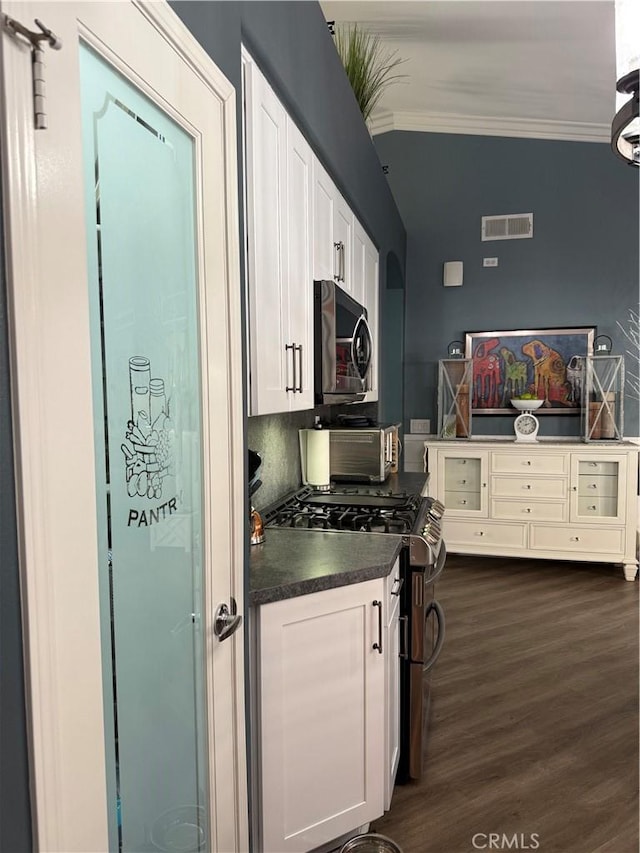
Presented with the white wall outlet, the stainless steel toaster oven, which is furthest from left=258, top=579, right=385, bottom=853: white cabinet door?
the white wall outlet

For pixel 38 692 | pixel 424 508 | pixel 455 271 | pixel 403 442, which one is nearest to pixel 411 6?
pixel 455 271

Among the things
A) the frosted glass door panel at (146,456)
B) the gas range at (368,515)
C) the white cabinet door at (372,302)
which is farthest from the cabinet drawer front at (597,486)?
the frosted glass door panel at (146,456)

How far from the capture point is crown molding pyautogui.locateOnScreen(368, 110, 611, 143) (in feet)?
15.9

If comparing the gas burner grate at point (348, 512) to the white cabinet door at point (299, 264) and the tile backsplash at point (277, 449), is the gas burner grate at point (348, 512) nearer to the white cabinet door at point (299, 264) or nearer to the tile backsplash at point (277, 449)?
the tile backsplash at point (277, 449)

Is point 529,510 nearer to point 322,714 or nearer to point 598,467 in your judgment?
point 598,467

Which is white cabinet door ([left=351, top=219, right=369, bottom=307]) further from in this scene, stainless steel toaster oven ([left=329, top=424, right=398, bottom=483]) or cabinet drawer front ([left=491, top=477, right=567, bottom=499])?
cabinet drawer front ([left=491, top=477, right=567, bottom=499])

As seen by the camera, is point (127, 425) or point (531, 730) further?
point (531, 730)

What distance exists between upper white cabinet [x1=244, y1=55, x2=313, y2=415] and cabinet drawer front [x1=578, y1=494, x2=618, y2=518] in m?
3.25

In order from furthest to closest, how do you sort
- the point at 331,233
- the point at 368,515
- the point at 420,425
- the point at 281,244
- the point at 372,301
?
the point at 420,425, the point at 372,301, the point at 331,233, the point at 368,515, the point at 281,244

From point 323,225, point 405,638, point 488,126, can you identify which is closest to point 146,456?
point 405,638

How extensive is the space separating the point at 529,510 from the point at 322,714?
3483 mm

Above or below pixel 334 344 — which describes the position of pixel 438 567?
below

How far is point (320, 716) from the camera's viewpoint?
1701 mm

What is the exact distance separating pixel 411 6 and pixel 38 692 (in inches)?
149
